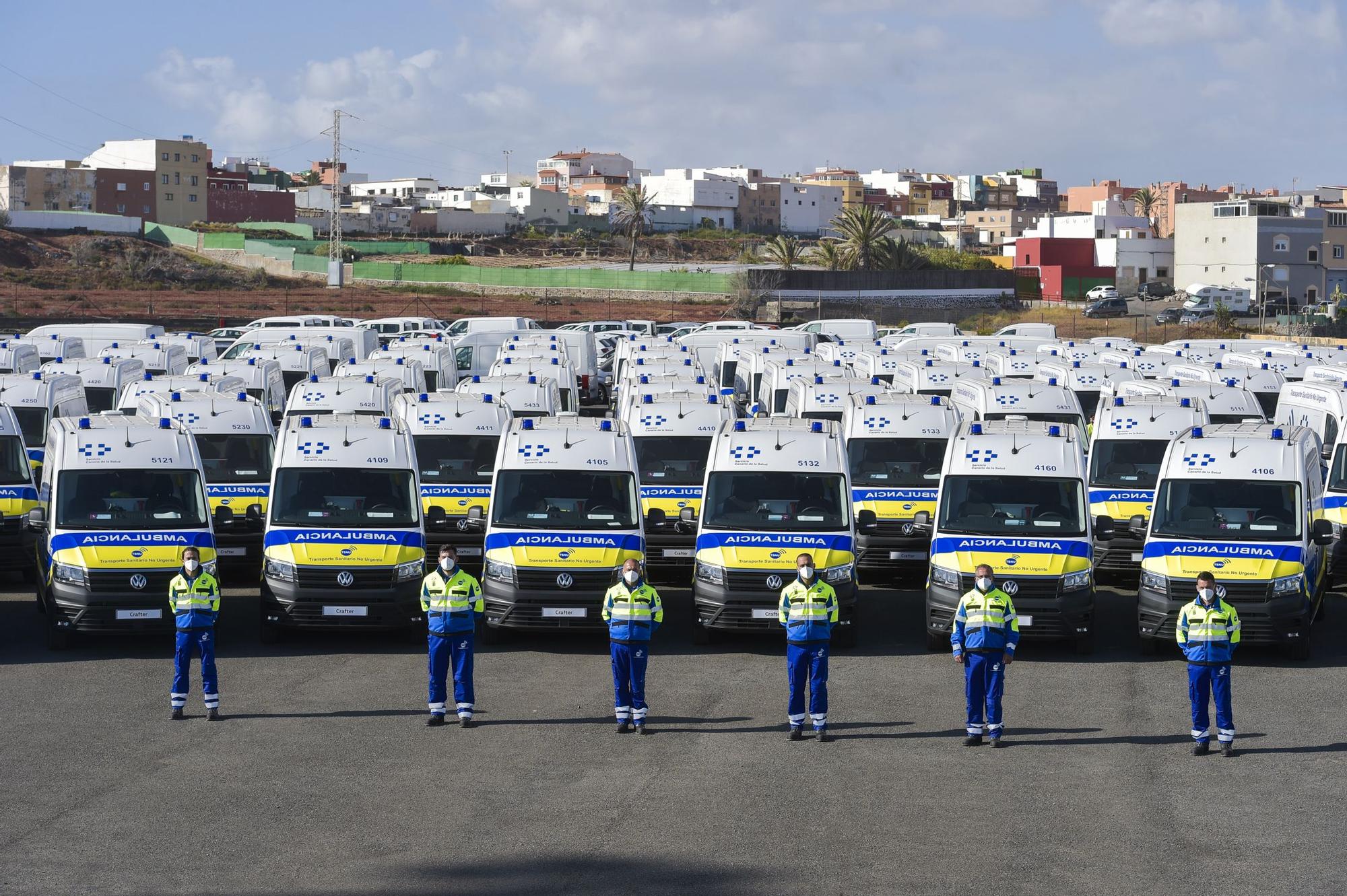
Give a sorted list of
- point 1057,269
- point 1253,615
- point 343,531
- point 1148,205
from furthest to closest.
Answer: point 1148,205
point 1057,269
point 343,531
point 1253,615

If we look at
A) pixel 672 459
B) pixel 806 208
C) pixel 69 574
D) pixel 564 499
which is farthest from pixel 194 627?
pixel 806 208

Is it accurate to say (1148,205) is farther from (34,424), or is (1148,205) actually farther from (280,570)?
(280,570)

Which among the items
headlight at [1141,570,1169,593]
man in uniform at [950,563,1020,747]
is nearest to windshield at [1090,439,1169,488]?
headlight at [1141,570,1169,593]

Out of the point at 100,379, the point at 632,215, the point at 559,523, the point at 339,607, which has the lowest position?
the point at 339,607

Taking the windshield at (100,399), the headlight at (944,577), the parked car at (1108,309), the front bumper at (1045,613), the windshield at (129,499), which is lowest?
the front bumper at (1045,613)

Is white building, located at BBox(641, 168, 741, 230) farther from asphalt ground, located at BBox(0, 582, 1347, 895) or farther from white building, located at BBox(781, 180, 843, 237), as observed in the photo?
asphalt ground, located at BBox(0, 582, 1347, 895)

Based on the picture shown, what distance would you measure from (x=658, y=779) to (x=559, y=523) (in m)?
5.87

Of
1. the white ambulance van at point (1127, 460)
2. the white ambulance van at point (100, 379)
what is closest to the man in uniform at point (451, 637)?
the white ambulance van at point (1127, 460)

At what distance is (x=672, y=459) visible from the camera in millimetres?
22484

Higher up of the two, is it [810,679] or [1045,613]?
[1045,613]

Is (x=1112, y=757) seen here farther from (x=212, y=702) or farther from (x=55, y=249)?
(x=55, y=249)

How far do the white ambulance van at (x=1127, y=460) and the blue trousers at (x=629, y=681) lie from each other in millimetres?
9037

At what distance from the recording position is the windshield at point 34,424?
23969 millimetres

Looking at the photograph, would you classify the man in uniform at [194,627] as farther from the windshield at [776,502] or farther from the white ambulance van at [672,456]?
the white ambulance van at [672,456]
